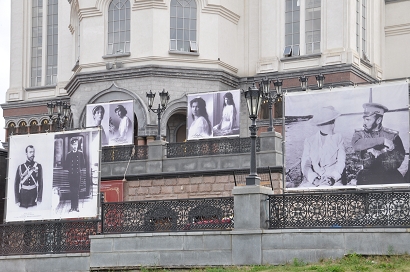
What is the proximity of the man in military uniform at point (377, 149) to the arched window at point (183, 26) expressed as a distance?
723 inches

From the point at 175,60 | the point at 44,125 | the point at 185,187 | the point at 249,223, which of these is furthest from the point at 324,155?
the point at 44,125

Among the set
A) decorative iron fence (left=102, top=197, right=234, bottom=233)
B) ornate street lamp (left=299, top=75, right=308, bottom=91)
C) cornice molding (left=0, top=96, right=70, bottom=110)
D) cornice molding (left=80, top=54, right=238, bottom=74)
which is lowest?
decorative iron fence (left=102, top=197, right=234, bottom=233)

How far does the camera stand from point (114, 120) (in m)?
41.8

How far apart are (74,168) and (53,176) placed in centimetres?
85

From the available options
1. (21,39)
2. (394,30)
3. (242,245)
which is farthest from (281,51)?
(242,245)

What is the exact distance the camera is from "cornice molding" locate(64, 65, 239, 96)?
44.1 metres

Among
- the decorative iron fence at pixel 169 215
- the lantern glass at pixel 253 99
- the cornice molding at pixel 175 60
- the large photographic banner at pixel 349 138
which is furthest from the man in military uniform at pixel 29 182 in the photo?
the cornice molding at pixel 175 60

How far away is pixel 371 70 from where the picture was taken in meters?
46.3

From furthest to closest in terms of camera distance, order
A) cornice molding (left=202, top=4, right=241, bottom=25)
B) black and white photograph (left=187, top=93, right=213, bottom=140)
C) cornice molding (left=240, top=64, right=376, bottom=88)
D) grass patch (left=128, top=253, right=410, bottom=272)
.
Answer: cornice molding (left=202, top=4, right=241, bottom=25) → cornice molding (left=240, top=64, right=376, bottom=88) → black and white photograph (left=187, top=93, right=213, bottom=140) → grass patch (left=128, top=253, right=410, bottom=272)

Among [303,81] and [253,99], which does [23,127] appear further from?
[253,99]

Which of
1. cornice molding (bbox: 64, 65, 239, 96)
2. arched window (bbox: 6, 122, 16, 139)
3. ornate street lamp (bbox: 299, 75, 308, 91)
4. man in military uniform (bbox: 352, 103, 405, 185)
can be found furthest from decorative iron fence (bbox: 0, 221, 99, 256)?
arched window (bbox: 6, 122, 16, 139)

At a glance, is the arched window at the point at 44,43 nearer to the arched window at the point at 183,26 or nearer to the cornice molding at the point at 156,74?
the cornice molding at the point at 156,74

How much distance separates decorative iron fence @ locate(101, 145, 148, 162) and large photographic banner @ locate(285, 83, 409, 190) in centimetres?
1202

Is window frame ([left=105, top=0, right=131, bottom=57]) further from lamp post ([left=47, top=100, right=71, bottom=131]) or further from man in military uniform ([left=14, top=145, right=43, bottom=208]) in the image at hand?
man in military uniform ([left=14, top=145, right=43, bottom=208])
